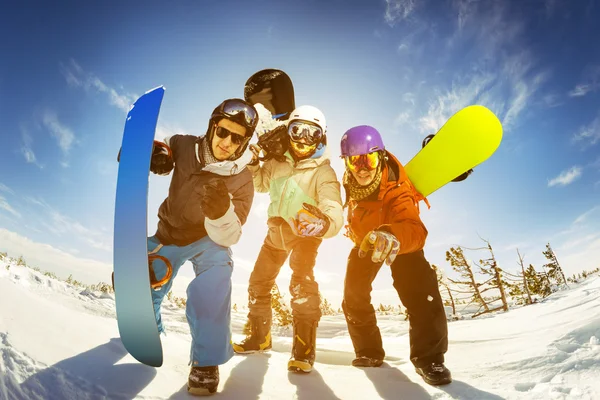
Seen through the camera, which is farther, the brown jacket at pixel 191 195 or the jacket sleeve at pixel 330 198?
the jacket sleeve at pixel 330 198

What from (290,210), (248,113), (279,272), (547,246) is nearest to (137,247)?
(248,113)

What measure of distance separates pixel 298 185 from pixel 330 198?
0.40 metres

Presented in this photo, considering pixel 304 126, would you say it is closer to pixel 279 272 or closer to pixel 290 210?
pixel 290 210

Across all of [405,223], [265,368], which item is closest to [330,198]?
[405,223]

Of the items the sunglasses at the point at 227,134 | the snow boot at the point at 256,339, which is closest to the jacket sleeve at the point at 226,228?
the sunglasses at the point at 227,134

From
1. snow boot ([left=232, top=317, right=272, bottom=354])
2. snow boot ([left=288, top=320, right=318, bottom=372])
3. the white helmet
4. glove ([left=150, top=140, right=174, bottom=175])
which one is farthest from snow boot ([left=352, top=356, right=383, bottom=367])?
glove ([left=150, top=140, right=174, bottom=175])

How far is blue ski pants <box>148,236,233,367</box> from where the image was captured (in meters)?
2.11

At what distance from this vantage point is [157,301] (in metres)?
2.70

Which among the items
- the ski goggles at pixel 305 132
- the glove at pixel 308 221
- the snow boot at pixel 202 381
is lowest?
the snow boot at pixel 202 381

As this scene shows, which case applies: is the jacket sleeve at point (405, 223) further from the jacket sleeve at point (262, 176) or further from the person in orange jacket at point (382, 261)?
the jacket sleeve at point (262, 176)

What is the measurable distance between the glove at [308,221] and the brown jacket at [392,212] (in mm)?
500

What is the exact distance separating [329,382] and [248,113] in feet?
7.58

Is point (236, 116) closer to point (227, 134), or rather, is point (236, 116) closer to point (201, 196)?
point (227, 134)

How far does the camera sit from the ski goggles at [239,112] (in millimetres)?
2676
